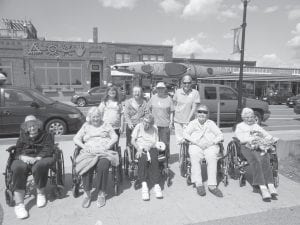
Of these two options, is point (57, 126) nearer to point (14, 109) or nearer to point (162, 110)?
point (14, 109)

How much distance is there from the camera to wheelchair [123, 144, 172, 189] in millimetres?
4008

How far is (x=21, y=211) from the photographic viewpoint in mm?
3182

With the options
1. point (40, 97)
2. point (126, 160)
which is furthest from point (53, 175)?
point (40, 97)

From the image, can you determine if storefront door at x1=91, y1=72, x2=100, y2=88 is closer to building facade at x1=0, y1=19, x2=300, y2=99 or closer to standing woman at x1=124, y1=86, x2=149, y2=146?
building facade at x1=0, y1=19, x2=300, y2=99

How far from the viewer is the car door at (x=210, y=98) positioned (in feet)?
31.8

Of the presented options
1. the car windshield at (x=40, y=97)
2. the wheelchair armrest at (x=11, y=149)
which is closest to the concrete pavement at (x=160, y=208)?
the wheelchair armrest at (x=11, y=149)

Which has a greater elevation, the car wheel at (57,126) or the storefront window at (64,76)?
the storefront window at (64,76)

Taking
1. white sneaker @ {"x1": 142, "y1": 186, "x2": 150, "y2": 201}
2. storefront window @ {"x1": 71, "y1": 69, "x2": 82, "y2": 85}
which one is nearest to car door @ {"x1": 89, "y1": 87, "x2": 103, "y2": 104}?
storefront window @ {"x1": 71, "y1": 69, "x2": 82, "y2": 85}

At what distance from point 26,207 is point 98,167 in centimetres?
109

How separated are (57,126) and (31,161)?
419cm

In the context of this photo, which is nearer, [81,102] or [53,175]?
[53,175]

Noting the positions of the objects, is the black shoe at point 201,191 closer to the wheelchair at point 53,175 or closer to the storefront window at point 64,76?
the wheelchair at point 53,175

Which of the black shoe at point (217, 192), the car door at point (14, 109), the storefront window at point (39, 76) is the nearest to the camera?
the black shoe at point (217, 192)

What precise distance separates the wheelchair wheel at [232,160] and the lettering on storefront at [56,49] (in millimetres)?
23630
